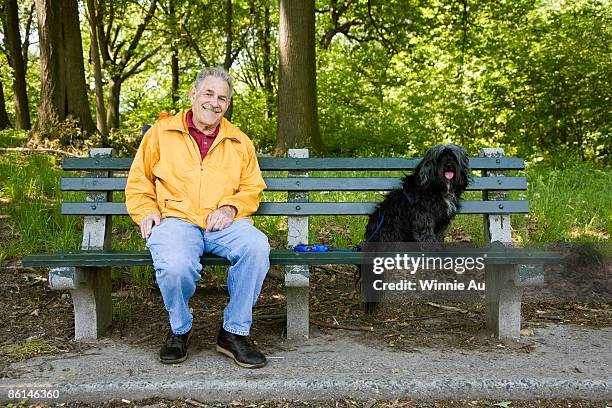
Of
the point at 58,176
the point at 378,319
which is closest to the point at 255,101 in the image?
the point at 58,176

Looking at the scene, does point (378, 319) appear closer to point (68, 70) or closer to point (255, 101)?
point (68, 70)

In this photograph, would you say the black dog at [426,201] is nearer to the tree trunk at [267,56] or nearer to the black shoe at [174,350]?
the black shoe at [174,350]

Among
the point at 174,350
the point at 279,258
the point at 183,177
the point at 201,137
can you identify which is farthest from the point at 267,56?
the point at 174,350

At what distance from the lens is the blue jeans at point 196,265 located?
10.3ft

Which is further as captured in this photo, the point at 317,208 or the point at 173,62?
the point at 173,62

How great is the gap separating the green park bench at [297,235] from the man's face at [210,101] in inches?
23.6

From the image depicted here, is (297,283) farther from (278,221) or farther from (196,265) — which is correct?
(278,221)

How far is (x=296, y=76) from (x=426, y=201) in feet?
20.5

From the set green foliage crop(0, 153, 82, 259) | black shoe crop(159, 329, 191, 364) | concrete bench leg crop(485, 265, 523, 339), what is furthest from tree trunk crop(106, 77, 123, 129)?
concrete bench leg crop(485, 265, 523, 339)

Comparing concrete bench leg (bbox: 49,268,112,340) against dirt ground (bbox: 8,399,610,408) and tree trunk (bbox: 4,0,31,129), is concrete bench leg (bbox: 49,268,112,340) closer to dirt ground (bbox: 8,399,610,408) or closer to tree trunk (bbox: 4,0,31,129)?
dirt ground (bbox: 8,399,610,408)

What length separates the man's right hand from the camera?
11.1 ft

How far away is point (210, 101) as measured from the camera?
3.54 metres

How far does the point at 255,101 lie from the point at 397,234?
1449 centimetres

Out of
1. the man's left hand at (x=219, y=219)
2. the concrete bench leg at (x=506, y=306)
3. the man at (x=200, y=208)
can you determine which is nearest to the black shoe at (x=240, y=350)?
the man at (x=200, y=208)
